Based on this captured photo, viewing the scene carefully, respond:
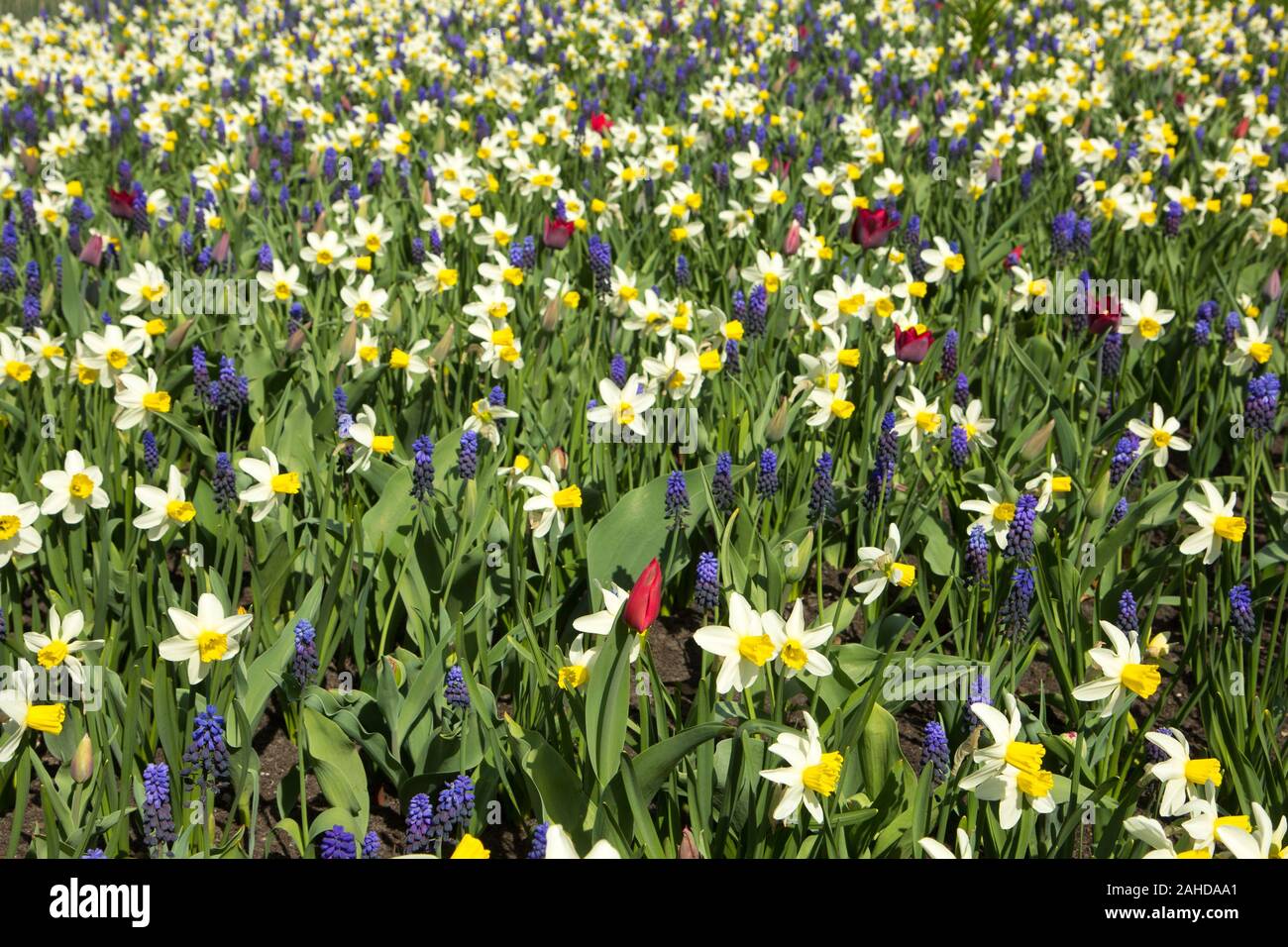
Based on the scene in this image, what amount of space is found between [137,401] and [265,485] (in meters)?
0.62

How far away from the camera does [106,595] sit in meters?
2.54

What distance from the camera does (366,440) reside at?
314 centimetres

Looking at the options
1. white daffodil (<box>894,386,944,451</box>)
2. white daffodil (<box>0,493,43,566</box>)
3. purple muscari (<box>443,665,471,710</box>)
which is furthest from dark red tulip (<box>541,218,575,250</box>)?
purple muscari (<box>443,665,471,710</box>)

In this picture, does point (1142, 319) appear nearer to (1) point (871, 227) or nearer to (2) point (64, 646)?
(1) point (871, 227)

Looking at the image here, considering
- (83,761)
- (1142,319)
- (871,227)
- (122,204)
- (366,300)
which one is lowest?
(83,761)

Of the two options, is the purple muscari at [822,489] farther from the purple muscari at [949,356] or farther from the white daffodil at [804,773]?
the white daffodil at [804,773]

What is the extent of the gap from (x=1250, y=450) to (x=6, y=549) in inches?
137

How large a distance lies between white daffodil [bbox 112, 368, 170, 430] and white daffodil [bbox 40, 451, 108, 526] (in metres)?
0.40

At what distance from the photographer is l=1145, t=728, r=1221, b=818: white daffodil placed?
6.63ft

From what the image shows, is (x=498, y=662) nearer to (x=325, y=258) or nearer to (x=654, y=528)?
(x=654, y=528)

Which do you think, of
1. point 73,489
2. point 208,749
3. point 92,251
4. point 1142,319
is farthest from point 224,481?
point 1142,319

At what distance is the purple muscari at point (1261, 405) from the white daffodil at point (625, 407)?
1685 millimetres

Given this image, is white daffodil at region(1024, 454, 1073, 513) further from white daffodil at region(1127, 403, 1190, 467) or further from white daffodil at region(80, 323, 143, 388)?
white daffodil at region(80, 323, 143, 388)

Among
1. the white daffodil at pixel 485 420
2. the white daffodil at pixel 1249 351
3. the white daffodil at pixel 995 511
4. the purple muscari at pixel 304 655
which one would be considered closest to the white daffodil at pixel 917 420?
the white daffodil at pixel 995 511
